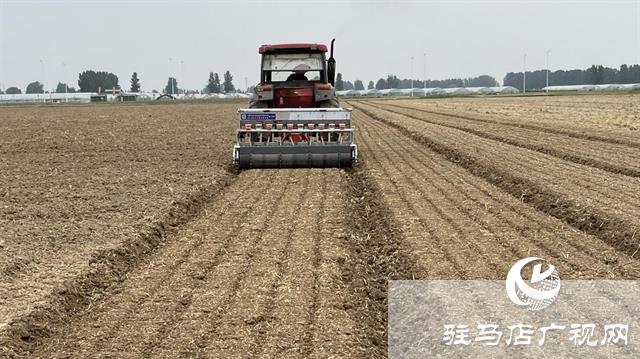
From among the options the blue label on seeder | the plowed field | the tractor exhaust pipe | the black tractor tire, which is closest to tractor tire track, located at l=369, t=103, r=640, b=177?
the plowed field

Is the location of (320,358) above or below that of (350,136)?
below

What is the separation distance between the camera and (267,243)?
8.03 m

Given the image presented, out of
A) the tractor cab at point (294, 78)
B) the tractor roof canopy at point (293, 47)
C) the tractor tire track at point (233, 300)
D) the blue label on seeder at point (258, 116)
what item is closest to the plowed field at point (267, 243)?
the tractor tire track at point (233, 300)

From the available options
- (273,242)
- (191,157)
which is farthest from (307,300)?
(191,157)

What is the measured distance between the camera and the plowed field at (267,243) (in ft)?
17.5

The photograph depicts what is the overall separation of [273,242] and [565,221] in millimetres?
4028

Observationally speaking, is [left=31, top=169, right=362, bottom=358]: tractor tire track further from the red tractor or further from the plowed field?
the red tractor

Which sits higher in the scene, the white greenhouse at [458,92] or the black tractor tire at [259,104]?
the white greenhouse at [458,92]

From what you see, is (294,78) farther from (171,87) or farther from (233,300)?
(171,87)

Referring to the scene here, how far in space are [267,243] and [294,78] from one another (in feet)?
30.9

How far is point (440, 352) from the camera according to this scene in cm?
482

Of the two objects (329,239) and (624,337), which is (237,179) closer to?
(329,239)

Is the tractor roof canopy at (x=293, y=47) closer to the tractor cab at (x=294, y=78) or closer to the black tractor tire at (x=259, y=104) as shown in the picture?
the tractor cab at (x=294, y=78)

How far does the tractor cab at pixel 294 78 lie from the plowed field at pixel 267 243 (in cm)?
209
